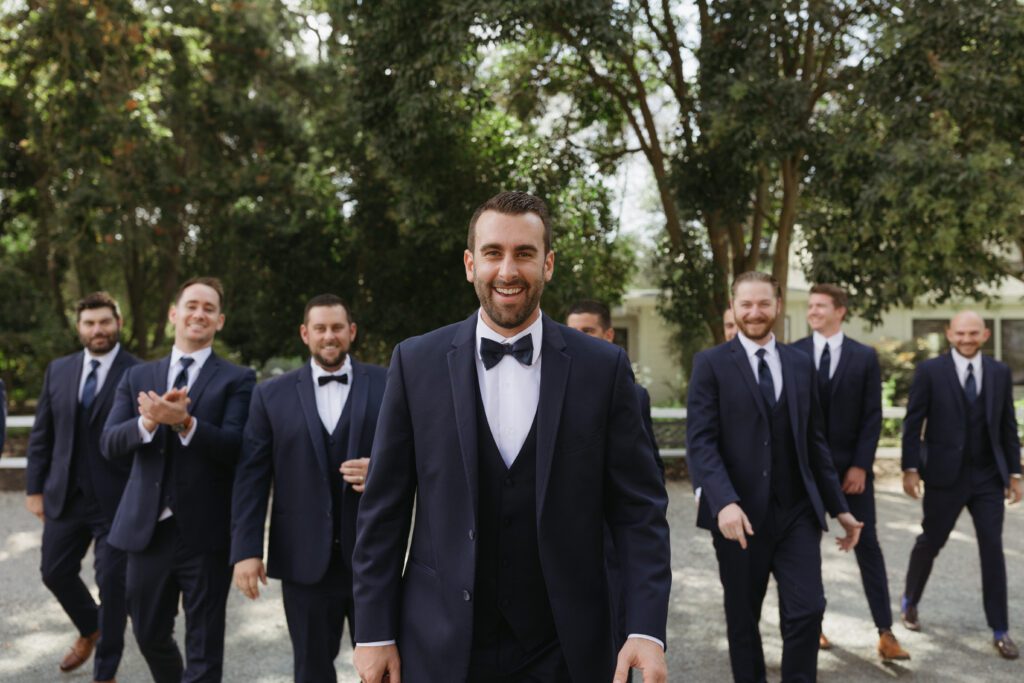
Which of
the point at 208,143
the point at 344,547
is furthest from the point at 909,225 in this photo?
the point at 208,143

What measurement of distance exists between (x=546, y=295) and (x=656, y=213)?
38.2 feet

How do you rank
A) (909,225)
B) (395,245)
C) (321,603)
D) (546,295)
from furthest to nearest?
1. (395,245)
2. (546,295)
3. (909,225)
4. (321,603)

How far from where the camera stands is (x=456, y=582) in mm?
2875

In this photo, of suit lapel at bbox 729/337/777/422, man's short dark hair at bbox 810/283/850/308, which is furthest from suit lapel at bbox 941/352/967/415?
suit lapel at bbox 729/337/777/422

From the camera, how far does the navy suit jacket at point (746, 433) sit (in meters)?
5.11

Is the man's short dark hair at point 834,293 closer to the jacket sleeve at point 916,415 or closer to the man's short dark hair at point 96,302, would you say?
the jacket sleeve at point 916,415

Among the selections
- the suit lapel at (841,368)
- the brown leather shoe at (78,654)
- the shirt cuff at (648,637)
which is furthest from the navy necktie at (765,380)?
the brown leather shoe at (78,654)

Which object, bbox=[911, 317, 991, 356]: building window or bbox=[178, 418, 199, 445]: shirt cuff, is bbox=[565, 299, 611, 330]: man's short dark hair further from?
bbox=[911, 317, 991, 356]: building window

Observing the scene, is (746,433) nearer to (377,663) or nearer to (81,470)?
(377,663)

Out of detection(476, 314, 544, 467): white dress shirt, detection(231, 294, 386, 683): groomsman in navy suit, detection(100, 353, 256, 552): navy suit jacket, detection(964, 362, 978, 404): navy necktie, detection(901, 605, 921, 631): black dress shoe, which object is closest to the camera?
detection(476, 314, 544, 467): white dress shirt

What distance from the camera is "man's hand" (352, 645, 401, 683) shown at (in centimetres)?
291

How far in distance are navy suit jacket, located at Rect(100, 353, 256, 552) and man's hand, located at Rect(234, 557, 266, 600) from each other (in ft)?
1.48

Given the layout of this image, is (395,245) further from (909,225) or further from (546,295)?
(909,225)

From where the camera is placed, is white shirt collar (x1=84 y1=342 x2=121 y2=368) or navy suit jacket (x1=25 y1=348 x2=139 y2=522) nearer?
navy suit jacket (x1=25 y1=348 x2=139 y2=522)
